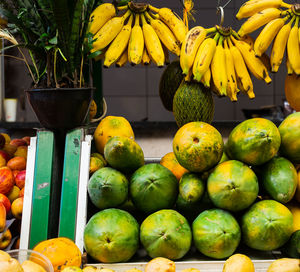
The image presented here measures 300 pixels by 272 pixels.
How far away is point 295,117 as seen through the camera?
42.3 inches

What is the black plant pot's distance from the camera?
45.0 inches

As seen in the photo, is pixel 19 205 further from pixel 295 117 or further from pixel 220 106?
pixel 220 106

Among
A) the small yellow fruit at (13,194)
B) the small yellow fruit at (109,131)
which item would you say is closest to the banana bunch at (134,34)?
the small yellow fruit at (109,131)

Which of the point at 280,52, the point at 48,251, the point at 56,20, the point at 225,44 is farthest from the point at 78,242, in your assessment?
the point at 280,52

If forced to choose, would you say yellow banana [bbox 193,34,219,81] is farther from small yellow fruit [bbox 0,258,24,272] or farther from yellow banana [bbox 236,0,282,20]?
small yellow fruit [bbox 0,258,24,272]

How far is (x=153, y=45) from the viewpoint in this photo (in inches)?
54.7

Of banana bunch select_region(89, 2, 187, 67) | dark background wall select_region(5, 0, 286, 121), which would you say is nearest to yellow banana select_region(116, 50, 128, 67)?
banana bunch select_region(89, 2, 187, 67)

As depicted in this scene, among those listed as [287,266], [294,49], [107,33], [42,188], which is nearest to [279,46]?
[294,49]

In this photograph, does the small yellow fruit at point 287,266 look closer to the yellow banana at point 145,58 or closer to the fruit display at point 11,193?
the fruit display at point 11,193

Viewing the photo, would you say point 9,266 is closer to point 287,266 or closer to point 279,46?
point 287,266

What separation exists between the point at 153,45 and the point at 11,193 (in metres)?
0.74

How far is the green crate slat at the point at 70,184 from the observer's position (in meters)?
1.06

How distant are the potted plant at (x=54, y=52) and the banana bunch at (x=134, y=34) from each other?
16cm

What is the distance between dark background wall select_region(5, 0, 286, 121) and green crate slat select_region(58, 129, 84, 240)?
388 centimetres
